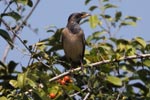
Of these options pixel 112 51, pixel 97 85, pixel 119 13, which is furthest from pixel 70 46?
pixel 97 85

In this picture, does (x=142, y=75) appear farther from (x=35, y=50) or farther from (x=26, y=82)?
(x=26, y=82)

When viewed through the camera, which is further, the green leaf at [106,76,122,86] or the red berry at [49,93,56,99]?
the green leaf at [106,76,122,86]

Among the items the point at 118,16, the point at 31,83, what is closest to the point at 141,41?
the point at 118,16

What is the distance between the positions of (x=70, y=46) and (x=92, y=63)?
186cm

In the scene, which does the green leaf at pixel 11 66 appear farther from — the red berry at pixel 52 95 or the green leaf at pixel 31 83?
the green leaf at pixel 31 83

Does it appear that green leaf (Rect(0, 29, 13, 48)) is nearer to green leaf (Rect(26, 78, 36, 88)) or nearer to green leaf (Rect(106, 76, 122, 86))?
green leaf (Rect(26, 78, 36, 88))

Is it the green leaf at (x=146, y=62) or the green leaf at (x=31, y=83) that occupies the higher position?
the green leaf at (x=31, y=83)

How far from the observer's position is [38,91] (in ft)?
11.3

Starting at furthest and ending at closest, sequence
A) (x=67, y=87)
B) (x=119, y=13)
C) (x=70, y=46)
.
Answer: (x=70, y=46) → (x=119, y=13) → (x=67, y=87)

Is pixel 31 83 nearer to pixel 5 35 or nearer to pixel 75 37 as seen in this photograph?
pixel 5 35

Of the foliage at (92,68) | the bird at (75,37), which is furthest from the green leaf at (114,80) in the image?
the bird at (75,37)

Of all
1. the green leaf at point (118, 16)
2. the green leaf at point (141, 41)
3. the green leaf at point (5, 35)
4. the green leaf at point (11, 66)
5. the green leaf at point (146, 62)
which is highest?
the green leaf at point (5, 35)

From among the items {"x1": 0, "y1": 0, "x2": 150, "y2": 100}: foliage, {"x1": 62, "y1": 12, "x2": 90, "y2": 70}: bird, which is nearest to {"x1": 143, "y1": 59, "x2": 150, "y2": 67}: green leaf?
{"x1": 0, "y1": 0, "x2": 150, "y2": 100}: foliage

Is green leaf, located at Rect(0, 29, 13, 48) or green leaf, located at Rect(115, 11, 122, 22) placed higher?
green leaf, located at Rect(0, 29, 13, 48)
